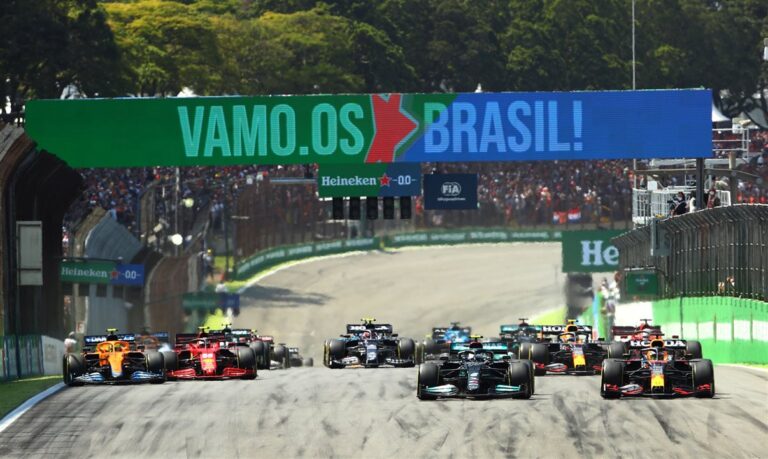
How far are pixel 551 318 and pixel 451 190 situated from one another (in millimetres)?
25621

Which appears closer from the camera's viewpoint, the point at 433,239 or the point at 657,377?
the point at 657,377

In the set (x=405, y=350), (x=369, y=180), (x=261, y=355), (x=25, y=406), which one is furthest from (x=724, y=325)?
(x=25, y=406)

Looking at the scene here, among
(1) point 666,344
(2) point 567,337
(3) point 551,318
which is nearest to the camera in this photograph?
(1) point 666,344

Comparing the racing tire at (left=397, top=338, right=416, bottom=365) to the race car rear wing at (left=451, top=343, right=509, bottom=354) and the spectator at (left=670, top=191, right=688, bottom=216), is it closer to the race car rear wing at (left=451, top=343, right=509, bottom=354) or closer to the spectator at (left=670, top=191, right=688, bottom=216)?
the race car rear wing at (left=451, top=343, right=509, bottom=354)

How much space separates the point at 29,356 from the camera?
37.7m

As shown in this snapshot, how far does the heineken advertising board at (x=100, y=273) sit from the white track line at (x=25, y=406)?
10.3 meters

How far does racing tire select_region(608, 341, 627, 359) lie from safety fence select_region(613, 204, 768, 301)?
149 inches

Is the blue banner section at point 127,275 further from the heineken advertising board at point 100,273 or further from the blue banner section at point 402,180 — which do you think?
the blue banner section at point 402,180

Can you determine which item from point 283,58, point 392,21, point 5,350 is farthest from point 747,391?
point 392,21

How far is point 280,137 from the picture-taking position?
43.9 metres

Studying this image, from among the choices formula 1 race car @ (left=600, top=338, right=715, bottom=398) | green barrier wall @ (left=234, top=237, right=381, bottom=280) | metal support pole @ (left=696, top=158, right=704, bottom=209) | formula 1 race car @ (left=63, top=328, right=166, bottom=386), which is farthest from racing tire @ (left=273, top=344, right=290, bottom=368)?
green barrier wall @ (left=234, top=237, right=381, bottom=280)

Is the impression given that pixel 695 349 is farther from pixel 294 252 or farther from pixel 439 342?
pixel 294 252

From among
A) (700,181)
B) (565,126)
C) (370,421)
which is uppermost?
(565,126)

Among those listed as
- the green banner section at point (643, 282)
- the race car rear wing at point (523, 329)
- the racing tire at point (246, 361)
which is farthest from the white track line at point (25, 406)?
the green banner section at point (643, 282)
